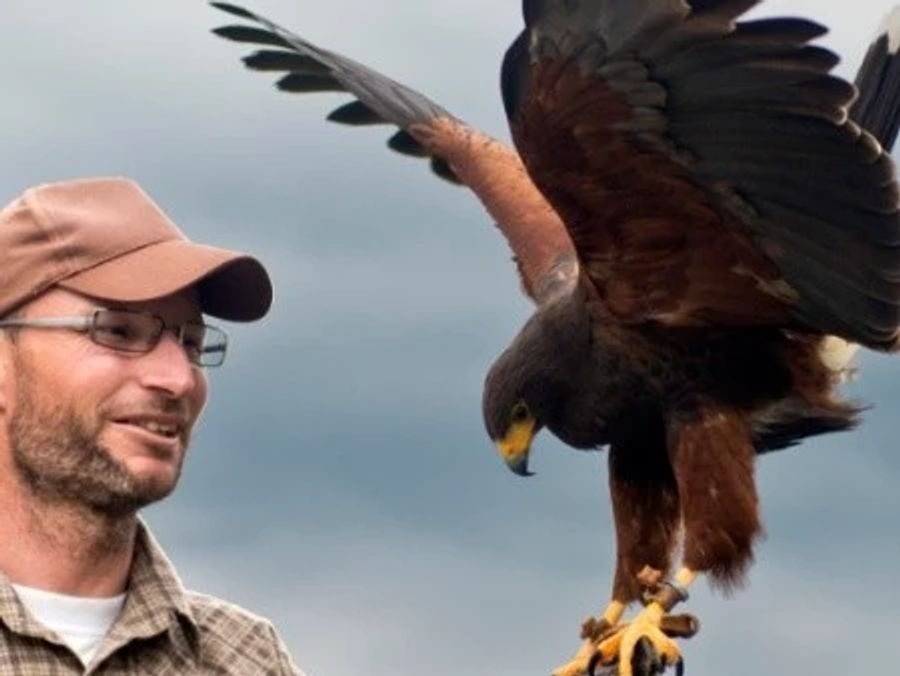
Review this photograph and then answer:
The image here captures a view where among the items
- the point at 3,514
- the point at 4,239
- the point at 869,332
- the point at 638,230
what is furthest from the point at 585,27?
the point at 3,514

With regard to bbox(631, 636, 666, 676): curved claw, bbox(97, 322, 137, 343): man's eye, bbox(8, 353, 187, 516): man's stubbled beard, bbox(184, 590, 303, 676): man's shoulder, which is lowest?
bbox(631, 636, 666, 676): curved claw

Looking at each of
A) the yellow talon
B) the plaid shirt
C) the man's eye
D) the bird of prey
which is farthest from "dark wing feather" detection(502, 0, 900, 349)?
the plaid shirt

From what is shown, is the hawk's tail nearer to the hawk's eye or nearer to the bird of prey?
the bird of prey

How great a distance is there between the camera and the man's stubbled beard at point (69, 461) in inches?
124

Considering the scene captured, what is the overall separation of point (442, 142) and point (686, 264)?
4.50 feet

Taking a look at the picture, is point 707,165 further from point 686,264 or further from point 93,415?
point 93,415

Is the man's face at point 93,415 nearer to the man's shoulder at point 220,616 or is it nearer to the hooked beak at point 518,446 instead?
the man's shoulder at point 220,616

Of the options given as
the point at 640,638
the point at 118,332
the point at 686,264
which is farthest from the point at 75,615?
the point at 686,264

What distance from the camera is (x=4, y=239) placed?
10.9 feet

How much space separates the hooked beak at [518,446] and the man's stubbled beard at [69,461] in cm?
153

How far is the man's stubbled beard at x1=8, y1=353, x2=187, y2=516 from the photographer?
→ 315 centimetres

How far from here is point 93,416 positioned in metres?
3.16

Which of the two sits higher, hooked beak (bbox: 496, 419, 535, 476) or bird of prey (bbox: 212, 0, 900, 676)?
bird of prey (bbox: 212, 0, 900, 676)

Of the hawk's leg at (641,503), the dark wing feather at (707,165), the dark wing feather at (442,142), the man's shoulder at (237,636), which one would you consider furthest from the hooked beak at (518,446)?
the man's shoulder at (237,636)
